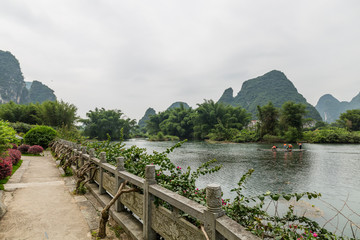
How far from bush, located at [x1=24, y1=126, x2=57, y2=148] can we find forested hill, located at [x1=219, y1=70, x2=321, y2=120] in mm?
88730

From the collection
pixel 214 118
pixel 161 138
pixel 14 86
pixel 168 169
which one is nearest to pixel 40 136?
pixel 168 169

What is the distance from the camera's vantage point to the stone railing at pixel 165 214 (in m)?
1.69

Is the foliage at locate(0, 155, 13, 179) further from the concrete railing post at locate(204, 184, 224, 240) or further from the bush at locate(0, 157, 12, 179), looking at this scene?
the concrete railing post at locate(204, 184, 224, 240)

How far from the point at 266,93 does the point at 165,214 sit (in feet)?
372

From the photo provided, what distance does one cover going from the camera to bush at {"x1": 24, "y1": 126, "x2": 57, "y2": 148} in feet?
52.6

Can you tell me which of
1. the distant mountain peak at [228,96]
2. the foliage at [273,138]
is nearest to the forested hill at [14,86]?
the distant mountain peak at [228,96]

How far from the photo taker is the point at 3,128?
4.57 metres

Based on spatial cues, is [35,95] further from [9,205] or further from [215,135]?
[9,205]

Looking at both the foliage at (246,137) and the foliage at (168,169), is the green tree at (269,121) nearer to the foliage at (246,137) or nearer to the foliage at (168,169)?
the foliage at (246,137)

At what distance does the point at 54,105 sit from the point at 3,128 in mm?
23096

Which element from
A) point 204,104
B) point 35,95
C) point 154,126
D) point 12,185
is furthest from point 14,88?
point 12,185

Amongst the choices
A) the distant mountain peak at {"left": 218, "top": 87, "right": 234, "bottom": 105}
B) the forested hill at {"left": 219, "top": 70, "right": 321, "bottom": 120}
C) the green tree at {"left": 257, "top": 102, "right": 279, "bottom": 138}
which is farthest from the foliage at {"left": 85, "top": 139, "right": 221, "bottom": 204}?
the distant mountain peak at {"left": 218, "top": 87, "right": 234, "bottom": 105}

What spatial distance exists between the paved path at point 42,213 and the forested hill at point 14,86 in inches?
4077

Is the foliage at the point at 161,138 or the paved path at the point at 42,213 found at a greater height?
the foliage at the point at 161,138
